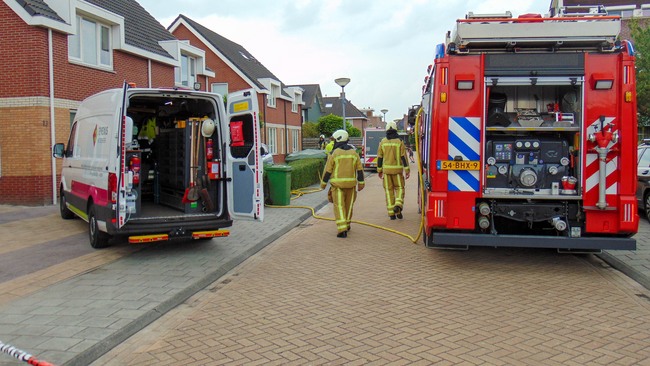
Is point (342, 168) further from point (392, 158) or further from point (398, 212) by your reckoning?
point (398, 212)

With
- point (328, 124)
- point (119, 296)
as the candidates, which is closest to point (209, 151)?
point (119, 296)

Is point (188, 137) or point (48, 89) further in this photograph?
point (48, 89)

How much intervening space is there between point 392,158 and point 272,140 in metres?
25.2

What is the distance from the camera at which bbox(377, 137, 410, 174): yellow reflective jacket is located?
10883mm

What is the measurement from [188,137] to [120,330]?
4079 millimetres

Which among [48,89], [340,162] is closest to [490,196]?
[340,162]

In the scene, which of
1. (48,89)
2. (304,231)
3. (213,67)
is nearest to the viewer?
(304,231)

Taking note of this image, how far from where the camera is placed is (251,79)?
33.2 metres

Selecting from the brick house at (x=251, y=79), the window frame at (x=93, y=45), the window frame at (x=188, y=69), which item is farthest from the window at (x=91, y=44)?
the brick house at (x=251, y=79)

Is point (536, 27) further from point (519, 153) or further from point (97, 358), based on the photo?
point (97, 358)

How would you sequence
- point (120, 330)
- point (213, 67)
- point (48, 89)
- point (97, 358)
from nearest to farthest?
point (97, 358), point (120, 330), point (48, 89), point (213, 67)

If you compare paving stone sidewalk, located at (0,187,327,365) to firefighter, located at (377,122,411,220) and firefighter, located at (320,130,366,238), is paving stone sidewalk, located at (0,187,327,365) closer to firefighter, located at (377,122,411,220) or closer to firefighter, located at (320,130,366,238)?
firefighter, located at (320,130,366,238)

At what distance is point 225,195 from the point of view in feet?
26.1

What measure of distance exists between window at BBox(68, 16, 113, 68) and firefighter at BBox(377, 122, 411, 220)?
8.60 m
